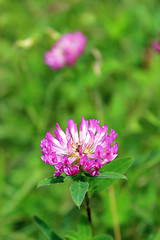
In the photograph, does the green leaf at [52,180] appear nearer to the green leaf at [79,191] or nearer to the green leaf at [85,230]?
the green leaf at [79,191]

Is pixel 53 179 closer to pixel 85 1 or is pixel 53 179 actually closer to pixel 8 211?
pixel 8 211

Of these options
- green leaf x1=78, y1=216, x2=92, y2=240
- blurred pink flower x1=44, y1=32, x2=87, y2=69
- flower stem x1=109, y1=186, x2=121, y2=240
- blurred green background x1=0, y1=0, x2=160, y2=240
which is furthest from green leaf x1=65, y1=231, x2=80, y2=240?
blurred pink flower x1=44, y1=32, x2=87, y2=69

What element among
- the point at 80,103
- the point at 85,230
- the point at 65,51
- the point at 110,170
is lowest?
the point at 85,230

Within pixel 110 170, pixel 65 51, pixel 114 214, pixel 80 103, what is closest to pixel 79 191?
pixel 110 170

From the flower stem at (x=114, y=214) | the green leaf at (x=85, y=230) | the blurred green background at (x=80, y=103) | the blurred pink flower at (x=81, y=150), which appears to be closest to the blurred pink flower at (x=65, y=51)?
the blurred green background at (x=80, y=103)

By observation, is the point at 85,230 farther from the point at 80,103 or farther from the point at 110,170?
the point at 80,103
